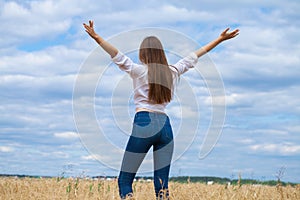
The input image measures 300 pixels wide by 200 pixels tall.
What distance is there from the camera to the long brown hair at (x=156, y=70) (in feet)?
19.3

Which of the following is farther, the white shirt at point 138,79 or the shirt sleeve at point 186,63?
the shirt sleeve at point 186,63

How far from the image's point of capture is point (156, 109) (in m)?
5.91

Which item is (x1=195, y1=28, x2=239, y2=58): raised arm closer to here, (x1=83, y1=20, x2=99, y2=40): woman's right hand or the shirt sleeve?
the shirt sleeve

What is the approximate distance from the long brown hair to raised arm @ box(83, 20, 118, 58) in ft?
1.13

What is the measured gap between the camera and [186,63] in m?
6.43

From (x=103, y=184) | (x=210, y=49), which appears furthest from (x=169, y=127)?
(x=103, y=184)

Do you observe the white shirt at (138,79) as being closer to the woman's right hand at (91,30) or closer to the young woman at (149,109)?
the young woman at (149,109)

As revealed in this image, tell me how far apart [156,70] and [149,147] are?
91 cm

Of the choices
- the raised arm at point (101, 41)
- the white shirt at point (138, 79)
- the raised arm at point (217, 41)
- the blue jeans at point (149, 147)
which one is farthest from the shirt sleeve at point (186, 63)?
the raised arm at point (101, 41)

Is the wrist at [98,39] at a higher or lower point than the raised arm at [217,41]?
lower

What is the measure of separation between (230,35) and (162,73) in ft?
4.75

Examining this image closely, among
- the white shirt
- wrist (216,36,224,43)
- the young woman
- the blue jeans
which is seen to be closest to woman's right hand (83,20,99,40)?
the young woman

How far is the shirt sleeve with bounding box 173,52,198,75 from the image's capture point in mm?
6344

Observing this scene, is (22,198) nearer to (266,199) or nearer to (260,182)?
(266,199)
